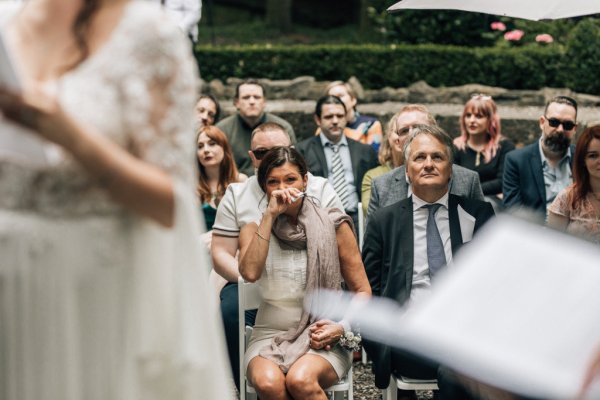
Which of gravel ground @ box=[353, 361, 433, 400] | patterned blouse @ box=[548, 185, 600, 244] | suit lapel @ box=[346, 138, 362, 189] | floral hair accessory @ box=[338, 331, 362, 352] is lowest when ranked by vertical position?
gravel ground @ box=[353, 361, 433, 400]

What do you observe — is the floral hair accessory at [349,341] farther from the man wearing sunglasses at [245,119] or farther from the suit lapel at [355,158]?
the man wearing sunglasses at [245,119]

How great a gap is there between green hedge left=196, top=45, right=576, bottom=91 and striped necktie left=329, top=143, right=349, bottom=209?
4842mm

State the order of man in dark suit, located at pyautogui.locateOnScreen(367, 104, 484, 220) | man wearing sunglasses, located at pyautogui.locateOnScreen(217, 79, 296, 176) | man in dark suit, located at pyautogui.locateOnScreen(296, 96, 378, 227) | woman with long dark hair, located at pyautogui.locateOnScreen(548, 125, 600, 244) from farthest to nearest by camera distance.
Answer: man wearing sunglasses, located at pyautogui.locateOnScreen(217, 79, 296, 176) → man in dark suit, located at pyautogui.locateOnScreen(296, 96, 378, 227) → man in dark suit, located at pyautogui.locateOnScreen(367, 104, 484, 220) → woman with long dark hair, located at pyautogui.locateOnScreen(548, 125, 600, 244)

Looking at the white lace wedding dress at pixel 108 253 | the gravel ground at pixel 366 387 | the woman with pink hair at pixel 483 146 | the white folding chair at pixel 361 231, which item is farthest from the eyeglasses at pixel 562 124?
the white lace wedding dress at pixel 108 253

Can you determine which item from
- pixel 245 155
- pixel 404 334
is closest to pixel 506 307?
pixel 404 334

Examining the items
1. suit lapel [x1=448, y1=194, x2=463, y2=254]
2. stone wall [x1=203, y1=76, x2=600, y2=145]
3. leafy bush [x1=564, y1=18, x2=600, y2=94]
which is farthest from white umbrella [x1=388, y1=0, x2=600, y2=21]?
leafy bush [x1=564, y1=18, x2=600, y2=94]

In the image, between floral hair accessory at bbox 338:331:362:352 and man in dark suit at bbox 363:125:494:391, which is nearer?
floral hair accessory at bbox 338:331:362:352

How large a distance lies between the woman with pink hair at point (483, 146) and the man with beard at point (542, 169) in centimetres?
53

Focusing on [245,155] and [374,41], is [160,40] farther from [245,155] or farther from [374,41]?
[374,41]

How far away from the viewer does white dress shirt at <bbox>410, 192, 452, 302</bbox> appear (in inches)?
208

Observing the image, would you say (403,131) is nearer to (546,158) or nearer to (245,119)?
(546,158)

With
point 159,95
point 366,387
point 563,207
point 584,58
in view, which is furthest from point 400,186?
point 584,58

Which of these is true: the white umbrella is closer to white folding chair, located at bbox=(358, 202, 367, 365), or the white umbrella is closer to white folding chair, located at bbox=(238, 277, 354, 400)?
white folding chair, located at bbox=(358, 202, 367, 365)

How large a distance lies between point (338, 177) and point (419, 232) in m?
2.26
